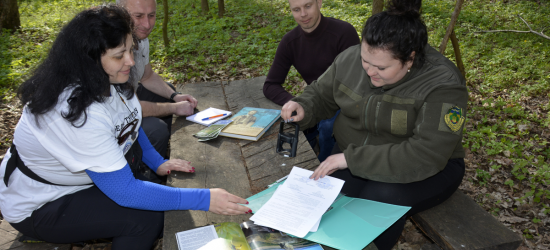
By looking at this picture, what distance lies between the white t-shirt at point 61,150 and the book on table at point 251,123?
750 mm

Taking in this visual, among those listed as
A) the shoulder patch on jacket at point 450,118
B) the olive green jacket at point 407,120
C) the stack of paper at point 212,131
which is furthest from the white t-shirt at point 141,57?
the shoulder patch on jacket at point 450,118

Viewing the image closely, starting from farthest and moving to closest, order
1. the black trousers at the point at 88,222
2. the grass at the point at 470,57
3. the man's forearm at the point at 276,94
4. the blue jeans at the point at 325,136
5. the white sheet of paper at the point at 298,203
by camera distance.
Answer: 1. the grass at the point at 470,57
2. the blue jeans at the point at 325,136
3. the man's forearm at the point at 276,94
4. the black trousers at the point at 88,222
5. the white sheet of paper at the point at 298,203

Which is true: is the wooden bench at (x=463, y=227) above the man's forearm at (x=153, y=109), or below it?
below

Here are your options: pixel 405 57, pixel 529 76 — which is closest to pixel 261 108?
pixel 405 57

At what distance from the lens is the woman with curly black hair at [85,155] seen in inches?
67.7

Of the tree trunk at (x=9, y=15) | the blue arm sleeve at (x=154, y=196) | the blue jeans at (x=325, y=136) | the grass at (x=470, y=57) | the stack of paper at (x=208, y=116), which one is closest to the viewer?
the blue arm sleeve at (x=154, y=196)

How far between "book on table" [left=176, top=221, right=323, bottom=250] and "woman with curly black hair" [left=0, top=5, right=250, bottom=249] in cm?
13

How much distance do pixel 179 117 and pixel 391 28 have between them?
1853mm

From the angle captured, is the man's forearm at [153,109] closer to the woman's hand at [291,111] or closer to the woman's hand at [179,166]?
the woman's hand at [179,166]

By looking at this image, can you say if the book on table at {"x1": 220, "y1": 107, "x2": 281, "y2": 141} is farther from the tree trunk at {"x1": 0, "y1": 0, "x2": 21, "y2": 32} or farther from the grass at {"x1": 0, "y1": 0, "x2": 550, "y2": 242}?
the tree trunk at {"x1": 0, "y1": 0, "x2": 21, "y2": 32}

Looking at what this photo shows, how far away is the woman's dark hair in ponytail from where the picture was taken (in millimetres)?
2004

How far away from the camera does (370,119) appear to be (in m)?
2.32

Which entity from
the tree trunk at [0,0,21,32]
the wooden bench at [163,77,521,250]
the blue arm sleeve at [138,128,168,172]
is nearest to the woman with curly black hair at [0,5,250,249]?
the wooden bench at [163,77,521,250]

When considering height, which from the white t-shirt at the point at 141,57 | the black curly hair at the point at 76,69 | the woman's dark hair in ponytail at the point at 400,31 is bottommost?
the white t-shirt at the point at 141,57
